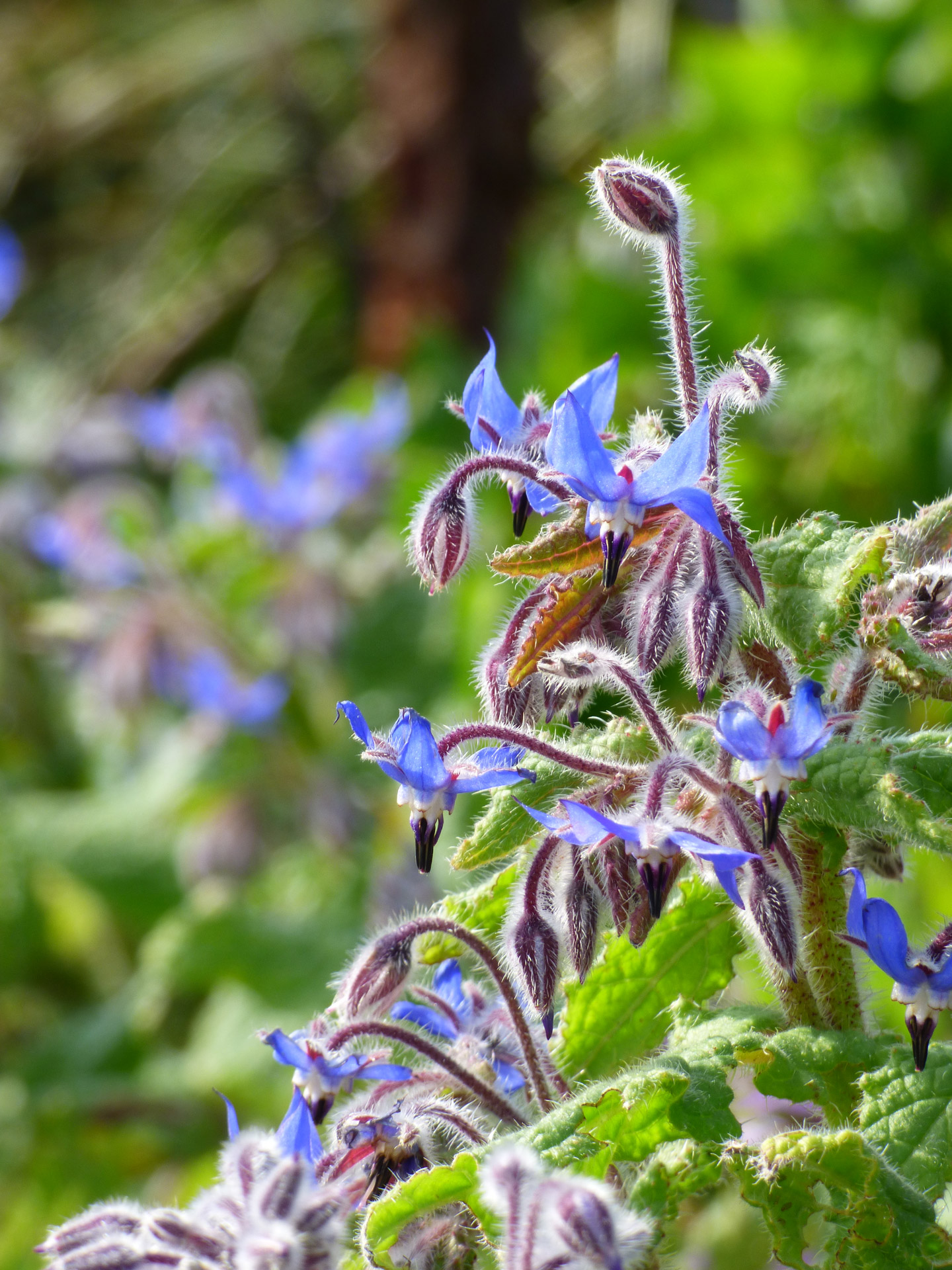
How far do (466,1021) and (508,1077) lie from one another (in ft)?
0.21

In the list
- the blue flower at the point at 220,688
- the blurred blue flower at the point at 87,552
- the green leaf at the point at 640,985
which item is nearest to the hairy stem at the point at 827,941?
the green leaf at the point at 640,985

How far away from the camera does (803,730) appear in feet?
2.62

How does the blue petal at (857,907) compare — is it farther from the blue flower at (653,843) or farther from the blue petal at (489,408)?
the blue petal at (489,408)

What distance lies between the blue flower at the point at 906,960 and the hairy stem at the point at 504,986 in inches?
9.4

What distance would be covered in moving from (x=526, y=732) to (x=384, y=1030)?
23 centimetres

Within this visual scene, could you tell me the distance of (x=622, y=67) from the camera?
19.0 ft

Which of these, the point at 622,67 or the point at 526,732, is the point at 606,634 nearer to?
the point at 526,732

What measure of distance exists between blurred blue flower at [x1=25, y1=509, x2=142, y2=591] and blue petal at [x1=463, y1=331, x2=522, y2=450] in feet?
6.06

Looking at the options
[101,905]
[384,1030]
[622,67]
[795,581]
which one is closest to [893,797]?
[795,581]

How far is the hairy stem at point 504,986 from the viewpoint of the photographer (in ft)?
3.13

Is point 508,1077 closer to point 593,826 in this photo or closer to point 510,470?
point 593,826

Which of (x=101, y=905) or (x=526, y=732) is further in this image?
(x=101, y=905)

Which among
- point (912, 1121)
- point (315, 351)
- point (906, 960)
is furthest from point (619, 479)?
point (315, 351)

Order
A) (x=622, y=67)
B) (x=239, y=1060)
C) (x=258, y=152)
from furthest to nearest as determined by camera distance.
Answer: (x=258, y=152) < (x=622, y=67) < (x=239, y=1060)
